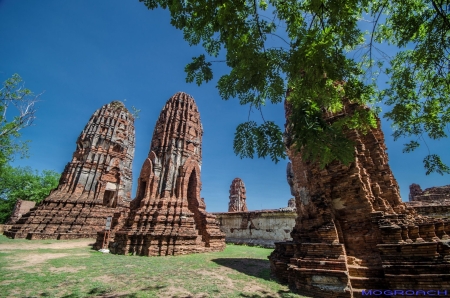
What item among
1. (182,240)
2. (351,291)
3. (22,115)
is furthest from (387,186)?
(22,115)

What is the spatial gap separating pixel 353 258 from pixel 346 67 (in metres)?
4.56

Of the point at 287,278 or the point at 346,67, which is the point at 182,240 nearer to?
the point at 287,278

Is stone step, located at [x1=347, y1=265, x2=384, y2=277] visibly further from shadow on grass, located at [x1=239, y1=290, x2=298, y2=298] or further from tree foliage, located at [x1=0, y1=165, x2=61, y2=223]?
tree foliage, located at [x1=0, y1=165, x2=61, y2=223]

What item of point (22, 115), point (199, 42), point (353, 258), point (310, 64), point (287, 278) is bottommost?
point (287, 278)

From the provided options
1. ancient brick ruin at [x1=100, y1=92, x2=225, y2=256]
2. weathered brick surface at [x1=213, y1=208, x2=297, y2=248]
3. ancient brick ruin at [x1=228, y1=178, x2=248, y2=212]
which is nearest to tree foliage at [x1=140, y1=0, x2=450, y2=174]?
ancient brick ruin at [x1=100, y1=92, x2=225, y2=256]

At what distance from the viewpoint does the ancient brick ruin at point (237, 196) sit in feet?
91.0

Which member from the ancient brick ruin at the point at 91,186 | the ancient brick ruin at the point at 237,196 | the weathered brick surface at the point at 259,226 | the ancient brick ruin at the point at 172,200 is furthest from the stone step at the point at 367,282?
the ancient brick ruin at the point at 237,196

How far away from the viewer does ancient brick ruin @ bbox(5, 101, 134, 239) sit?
15562 millimetres

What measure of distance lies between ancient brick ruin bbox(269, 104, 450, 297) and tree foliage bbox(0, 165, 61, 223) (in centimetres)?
3475

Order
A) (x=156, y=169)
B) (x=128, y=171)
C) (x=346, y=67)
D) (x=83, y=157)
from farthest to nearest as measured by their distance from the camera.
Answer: (x=128, y=171) < (x=83, y=157) < (x=156, y=169) < (x=346, y=67)

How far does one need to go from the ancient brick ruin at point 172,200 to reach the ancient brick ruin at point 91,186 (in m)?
6.32

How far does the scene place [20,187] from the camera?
101 feet

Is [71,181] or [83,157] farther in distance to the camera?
[83,157]

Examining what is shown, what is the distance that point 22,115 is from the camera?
40.2ft
